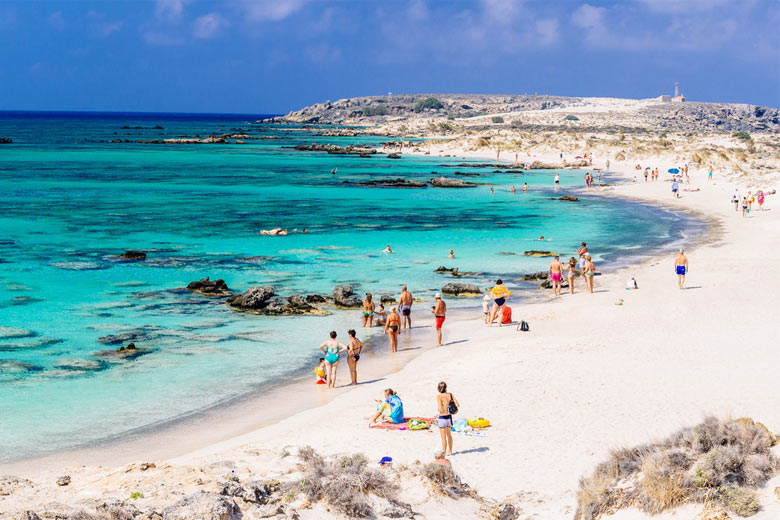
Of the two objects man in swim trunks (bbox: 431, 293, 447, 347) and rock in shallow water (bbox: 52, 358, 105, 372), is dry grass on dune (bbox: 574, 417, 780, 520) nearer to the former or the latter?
man in swim trunks (bbox: 431, 293, 447, 347)

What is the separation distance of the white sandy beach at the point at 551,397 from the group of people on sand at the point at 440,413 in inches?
10.5

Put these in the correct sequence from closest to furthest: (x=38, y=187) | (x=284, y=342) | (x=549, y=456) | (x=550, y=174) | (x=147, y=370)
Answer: (x=549, y=456), (x=147, y=370), (x=284, y=342), (x=38, y=187), (x=550, y=174)

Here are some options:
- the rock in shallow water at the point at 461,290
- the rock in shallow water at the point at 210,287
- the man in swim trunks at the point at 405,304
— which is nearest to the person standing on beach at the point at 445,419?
the man in swim trunks at the point at 405,304

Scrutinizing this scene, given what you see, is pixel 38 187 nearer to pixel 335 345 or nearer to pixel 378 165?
pixel 378 165

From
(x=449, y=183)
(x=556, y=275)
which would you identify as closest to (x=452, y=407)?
(x=556, y=275)

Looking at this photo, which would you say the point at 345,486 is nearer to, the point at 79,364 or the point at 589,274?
the point at 79,364

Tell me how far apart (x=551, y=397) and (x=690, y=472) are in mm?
6199

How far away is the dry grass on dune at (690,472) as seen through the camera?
7.97m

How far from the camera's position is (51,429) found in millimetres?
14125

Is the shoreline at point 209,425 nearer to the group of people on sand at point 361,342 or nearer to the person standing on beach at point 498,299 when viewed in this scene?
the group of people on sand at point 361,342

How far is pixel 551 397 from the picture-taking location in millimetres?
14453

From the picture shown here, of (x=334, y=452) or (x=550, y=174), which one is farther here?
(x=550, y=174)

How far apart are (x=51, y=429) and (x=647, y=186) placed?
185 feet

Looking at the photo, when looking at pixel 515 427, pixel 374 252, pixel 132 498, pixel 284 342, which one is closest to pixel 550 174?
pixel 374 252
